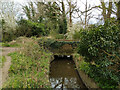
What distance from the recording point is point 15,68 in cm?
541

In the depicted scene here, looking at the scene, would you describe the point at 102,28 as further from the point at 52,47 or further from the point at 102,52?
the point at 52,47

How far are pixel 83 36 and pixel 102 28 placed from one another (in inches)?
36.3

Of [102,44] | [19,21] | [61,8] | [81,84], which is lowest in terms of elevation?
[81,84]

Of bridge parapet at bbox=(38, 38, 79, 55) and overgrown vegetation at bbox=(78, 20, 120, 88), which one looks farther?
bridge parapet at bbox=(38, 38, 79, 55)

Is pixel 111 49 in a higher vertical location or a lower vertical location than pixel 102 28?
lower

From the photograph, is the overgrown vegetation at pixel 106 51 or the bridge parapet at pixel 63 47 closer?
the overgrown vegetation at pixel 106 51

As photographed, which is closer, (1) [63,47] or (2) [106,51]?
(2) [106,51]

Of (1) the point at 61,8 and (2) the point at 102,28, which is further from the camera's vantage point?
(1) the point at 61,8

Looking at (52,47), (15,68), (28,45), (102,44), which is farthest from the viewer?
(52,47)

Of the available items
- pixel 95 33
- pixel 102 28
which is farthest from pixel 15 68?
pixel 102 28

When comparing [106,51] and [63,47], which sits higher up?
[106,51]

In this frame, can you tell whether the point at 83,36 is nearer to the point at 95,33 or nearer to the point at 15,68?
the point at 95,33

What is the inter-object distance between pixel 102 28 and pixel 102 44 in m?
0.71

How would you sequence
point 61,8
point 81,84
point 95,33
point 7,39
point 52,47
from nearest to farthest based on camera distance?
point 95,33 → point 81,84 → point 52,47 → point 7,39 → point 61,8
